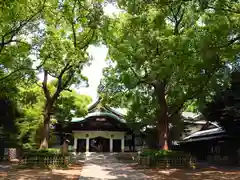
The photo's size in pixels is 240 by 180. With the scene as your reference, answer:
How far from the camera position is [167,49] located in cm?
1509

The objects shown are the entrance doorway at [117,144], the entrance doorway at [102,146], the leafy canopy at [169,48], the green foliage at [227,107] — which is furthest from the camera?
the entrance doorway at [102,146]

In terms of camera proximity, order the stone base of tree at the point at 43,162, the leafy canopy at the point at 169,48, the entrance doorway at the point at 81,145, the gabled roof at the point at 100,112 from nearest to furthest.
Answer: the leafy canopy at the point at 169,48, the stone base of tree at the point at 43,162, the gabled roof at the point at 100,112, the entrance doorway at the point at 81,145

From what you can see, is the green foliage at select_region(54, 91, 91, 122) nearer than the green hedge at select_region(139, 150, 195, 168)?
No

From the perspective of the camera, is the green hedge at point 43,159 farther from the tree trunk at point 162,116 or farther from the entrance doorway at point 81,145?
the entrance doorway at point 81,145

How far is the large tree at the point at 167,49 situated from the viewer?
12.1 m

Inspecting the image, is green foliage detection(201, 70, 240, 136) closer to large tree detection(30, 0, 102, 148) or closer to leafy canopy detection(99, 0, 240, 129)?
Result: leafy canopy detection(99, 0, 240, 129)

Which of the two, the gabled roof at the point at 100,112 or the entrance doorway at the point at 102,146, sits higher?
the gabled roof at the point at 100,112

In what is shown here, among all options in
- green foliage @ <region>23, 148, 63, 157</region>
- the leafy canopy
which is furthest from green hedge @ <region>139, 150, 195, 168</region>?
green foliage @ <region>23, 148, 63, 157</region>

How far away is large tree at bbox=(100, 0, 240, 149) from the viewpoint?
12062mm

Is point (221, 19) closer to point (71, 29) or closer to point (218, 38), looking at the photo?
point (218, 38)

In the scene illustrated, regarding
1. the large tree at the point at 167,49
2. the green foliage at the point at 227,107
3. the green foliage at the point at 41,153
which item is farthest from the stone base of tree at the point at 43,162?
the green foliage at the point at 227,107

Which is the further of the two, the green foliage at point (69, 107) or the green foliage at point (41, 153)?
the green foliage at point (69, 107)

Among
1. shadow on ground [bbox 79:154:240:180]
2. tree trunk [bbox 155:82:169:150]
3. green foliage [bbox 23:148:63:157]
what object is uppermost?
tree trunk [bbox 155:82:169:150]

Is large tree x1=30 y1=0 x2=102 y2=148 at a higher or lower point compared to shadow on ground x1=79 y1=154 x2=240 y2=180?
higher
